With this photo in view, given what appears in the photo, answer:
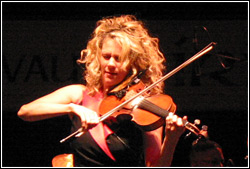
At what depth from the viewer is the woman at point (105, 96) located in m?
1.79

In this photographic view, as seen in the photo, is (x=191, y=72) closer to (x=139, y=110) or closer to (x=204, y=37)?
(x=204, y=37)

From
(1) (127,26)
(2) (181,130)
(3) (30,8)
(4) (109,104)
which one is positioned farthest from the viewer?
(3) (30,8)

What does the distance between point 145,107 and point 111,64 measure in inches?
11.0

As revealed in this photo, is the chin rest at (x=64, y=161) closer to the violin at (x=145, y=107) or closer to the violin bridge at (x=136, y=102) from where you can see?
the violin at (x=145, y=107)

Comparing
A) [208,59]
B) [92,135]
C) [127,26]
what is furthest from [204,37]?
[92,135]

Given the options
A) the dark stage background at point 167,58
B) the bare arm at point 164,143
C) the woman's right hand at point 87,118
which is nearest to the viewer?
the woman's right hand at point 87,118

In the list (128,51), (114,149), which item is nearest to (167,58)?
(128,51)

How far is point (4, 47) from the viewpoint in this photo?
3090mm

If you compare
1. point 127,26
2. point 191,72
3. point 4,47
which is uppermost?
point 127,26

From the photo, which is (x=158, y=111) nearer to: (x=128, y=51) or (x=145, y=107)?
(x=145, y=107)

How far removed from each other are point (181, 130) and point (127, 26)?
2.16 feet

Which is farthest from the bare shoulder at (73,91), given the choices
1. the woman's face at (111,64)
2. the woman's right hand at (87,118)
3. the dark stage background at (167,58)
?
the dark stage background at (167,58)

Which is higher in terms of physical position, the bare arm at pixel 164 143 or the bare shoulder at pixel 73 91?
the bare shoulder at pixel 73 91

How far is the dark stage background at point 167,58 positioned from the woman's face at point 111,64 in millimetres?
1152
